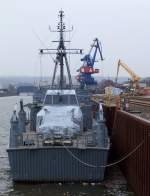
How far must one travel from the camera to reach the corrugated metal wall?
18.2 m

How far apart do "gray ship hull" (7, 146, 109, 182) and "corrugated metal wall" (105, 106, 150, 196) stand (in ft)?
4.41

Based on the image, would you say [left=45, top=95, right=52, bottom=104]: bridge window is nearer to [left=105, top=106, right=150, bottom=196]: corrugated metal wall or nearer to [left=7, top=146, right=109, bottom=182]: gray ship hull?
[left=105, top=106, right=150, bottom=196]: corrugated metal wall

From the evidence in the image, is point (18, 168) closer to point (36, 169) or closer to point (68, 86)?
point (36, 169)

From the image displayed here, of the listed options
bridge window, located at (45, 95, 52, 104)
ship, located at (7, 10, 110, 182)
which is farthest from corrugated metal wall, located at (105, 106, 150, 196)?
bridge window, located at (45, 95, 52, 104)

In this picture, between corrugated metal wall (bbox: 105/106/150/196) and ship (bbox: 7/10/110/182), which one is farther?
ship (bbox: 7/10/110/182)

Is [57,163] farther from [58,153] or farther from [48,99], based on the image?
[48,99]

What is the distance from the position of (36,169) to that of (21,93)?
160 meters

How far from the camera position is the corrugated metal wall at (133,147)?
59.8 ft

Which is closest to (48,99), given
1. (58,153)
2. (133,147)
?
(58,153)

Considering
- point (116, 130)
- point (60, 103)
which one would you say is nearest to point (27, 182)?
point (60, 103)

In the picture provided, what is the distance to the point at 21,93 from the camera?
18200cm

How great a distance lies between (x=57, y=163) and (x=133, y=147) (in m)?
3.50

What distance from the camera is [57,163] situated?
23.0 metres

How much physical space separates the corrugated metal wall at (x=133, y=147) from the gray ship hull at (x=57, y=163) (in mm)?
1343
